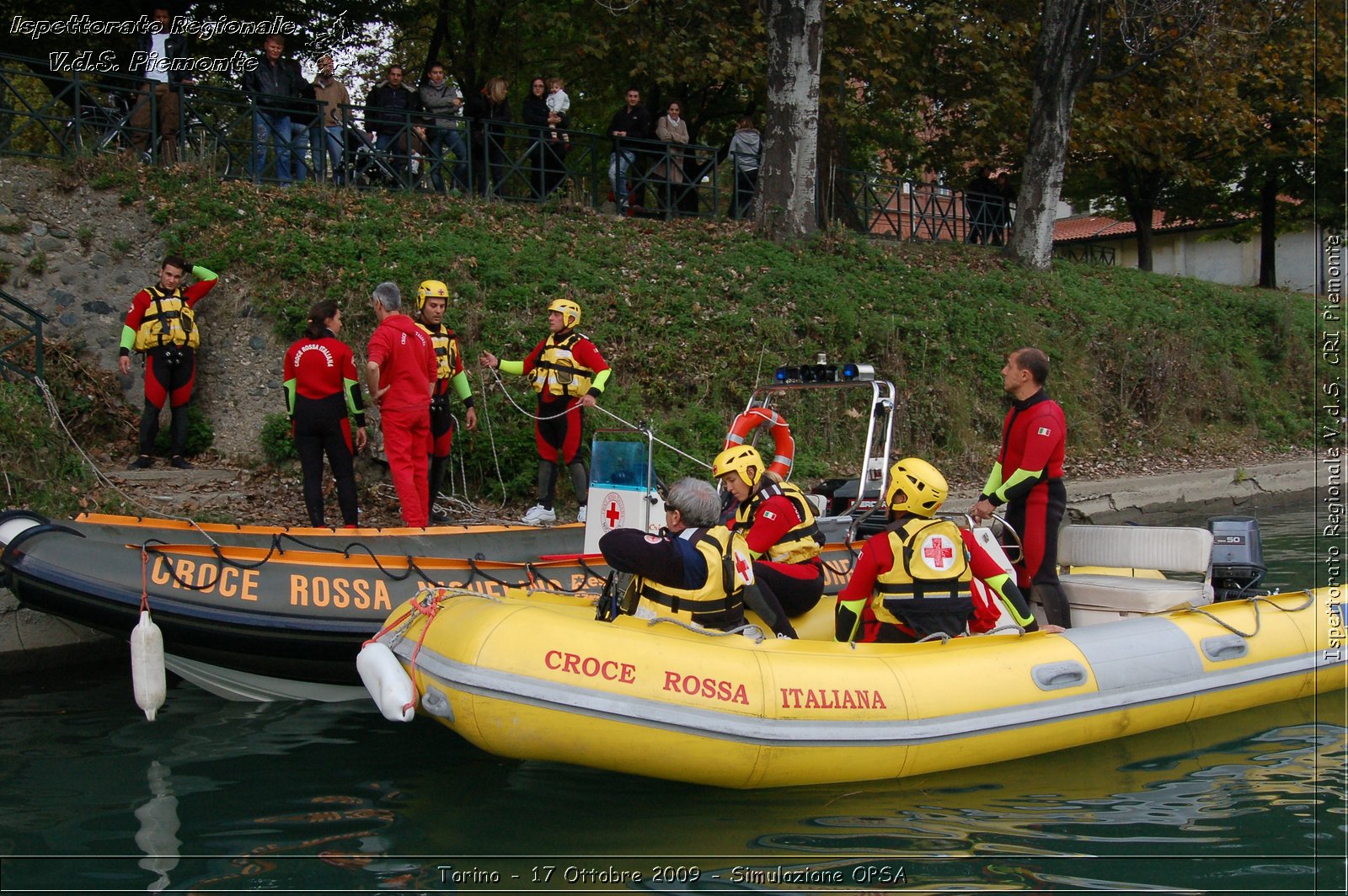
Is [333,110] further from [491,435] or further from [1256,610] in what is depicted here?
[1256,610]

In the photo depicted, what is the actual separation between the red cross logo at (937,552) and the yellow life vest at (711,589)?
91 cm

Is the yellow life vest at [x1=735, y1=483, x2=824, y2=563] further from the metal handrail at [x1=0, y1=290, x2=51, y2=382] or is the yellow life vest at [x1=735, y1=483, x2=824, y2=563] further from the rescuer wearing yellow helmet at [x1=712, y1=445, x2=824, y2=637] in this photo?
the metal handrail at [x1=0, y1=290, x2=51, y2=382]

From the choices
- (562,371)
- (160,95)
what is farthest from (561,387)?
(160,95)

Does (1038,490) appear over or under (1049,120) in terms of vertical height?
under

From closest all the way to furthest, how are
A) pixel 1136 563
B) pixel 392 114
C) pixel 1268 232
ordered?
pixel 1136 563 → pixel 392 114 → pixel 1268 232

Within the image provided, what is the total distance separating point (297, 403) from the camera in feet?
25.0

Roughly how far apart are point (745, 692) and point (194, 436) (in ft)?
21.3

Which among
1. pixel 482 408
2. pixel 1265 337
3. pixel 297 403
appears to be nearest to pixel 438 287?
pixel 297 403

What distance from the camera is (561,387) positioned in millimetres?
8781

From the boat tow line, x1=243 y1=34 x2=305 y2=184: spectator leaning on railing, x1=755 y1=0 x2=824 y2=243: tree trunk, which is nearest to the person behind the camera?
the boat tow line

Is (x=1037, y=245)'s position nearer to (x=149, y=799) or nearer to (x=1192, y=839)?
(x=1192, y=839)

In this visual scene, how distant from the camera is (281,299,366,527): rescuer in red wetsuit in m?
7.59

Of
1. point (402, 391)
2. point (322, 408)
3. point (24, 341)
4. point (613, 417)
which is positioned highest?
point (24, 341)

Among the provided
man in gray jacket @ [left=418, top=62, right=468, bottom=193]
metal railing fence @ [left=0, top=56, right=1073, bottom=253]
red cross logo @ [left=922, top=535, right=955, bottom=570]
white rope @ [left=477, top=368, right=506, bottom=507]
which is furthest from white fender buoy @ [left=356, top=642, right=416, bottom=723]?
man in gray jacket @ [left=418, top=62, right=468, bottom=193]
